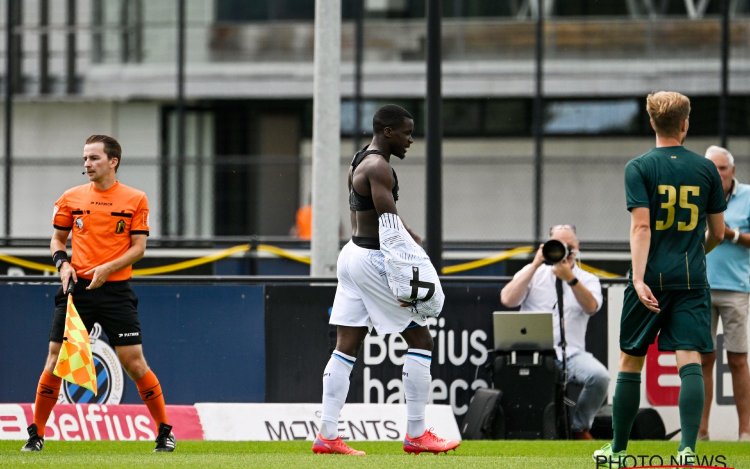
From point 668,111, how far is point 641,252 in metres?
0.75

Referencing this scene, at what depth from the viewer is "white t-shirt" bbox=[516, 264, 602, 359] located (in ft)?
35.1

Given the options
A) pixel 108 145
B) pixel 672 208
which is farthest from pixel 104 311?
pixel 672 208

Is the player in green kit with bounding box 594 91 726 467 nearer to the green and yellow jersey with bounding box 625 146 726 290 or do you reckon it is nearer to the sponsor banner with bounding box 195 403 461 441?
the green and yellow jersey with bounding box 625 146 726 290

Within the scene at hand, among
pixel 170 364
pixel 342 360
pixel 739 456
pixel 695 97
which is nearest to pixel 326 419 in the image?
pixel 342 360

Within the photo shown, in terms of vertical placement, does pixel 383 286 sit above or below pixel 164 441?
above

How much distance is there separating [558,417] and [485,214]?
55.8ft

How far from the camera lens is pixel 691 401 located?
6996 millimetres

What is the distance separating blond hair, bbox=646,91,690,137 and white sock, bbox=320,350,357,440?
2.17 metres

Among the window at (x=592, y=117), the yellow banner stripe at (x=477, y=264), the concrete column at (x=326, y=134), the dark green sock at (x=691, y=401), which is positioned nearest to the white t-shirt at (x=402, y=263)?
the dark green sock at (x=691, y=401)

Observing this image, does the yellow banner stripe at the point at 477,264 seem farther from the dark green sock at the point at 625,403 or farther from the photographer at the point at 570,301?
the dark green sock at the point at 625,403

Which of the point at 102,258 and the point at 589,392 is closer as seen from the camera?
the point at 102,258

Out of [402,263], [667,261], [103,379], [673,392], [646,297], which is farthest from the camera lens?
[673,392]

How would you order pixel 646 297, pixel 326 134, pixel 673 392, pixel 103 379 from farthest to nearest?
pixel 326 134, pixel 673 392, pixel 103 379, pixel 646 297

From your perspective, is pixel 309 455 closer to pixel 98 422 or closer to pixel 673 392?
pixel 98 422
